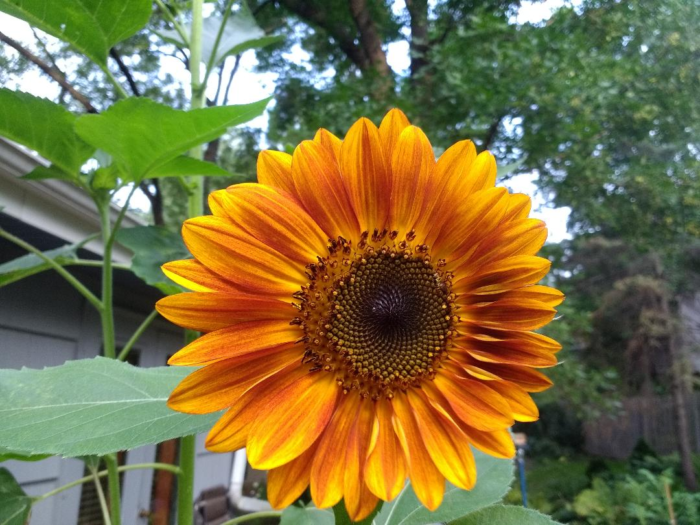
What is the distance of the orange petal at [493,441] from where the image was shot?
53 cm

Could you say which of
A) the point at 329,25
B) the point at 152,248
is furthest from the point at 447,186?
the point at 329,25

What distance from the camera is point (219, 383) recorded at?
21.1 inches

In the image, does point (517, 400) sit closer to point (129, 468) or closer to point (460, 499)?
point (460, 499)

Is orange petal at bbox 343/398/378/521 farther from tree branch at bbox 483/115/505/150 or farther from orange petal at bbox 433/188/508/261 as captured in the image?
tree branch at bbox 483/115/505/150

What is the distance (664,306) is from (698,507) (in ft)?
18.2

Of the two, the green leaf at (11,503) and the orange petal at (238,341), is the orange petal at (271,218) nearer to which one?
the orange petal at (238,341)

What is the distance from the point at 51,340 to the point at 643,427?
1453 centimetres

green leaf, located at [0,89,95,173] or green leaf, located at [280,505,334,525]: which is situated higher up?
green leaf, located at [0,89,95,173]

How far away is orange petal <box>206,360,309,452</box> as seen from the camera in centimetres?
51

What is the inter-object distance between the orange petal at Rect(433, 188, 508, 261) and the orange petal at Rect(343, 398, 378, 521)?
0.67ft

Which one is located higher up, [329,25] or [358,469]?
[329,25]

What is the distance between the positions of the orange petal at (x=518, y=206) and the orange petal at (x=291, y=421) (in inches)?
10.5

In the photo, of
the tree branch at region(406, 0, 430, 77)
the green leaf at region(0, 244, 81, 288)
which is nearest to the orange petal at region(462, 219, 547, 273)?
the green leaf at region(0, 244, 81, 288)

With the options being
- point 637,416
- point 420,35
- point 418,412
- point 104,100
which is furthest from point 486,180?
point 637,416
